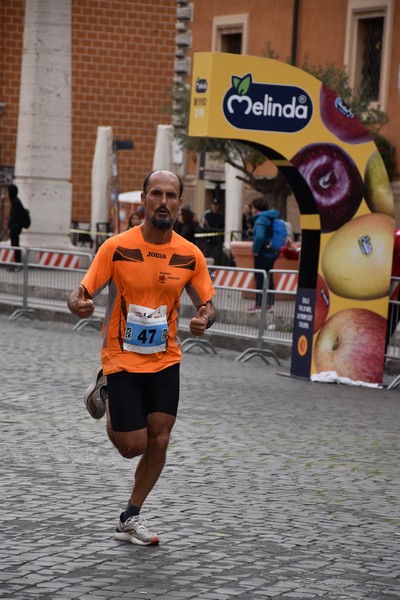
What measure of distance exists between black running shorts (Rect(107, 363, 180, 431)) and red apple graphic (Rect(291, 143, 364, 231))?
8459mm

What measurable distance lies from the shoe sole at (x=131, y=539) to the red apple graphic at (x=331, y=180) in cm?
871

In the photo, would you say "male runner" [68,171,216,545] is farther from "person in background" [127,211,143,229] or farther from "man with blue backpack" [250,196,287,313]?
"person in background" [127,211,143,229]

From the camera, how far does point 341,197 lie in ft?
52.8

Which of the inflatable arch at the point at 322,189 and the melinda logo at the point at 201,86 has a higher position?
the melinda logo at the point at 201,86

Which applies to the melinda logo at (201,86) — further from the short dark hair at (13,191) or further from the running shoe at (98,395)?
the short dark hair at (13,191)

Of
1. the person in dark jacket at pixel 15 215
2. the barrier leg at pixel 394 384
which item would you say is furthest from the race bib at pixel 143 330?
the person in dark jacket at pixel 15 215

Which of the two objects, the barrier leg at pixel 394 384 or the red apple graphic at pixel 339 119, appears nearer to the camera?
the red apple graphic at pixel 339 119

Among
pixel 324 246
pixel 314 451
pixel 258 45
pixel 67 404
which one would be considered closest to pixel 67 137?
pixel 258 45

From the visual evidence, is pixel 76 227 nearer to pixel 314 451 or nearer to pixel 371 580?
pixel 314 451

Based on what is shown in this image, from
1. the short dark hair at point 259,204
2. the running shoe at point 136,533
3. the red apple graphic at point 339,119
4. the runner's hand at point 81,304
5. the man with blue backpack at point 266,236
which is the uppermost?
the red apple graphic at point 339,119

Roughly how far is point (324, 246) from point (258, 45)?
19905 mm

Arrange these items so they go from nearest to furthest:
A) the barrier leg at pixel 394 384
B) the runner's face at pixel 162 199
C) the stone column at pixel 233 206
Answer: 1. the runner's face at pixel 162 199
2. the barrier leg at pixel 394 384
3. the stone column at pixel 233 206

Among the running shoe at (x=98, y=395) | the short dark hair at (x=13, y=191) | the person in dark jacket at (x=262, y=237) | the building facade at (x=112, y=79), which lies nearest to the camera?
the running shoe at (x=98, y=395)

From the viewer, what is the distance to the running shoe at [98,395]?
7609mm
